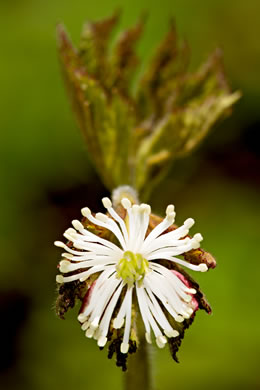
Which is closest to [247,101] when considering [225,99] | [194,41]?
[194,41]

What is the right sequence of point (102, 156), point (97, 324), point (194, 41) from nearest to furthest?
point (97, 324), point (102, 156), point (194, 41)

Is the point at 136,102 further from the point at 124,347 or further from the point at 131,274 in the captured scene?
the point at 124,347

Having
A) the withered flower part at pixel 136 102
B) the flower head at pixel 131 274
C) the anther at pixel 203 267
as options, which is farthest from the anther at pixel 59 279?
the withered flower part at pixel 136 102

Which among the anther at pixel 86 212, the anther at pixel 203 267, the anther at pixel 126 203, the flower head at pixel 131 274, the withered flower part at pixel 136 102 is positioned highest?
the withered flower part at pixel 136 102

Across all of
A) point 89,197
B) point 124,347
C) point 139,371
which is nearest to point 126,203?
point 124,347

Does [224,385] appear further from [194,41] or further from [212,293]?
[194,41]

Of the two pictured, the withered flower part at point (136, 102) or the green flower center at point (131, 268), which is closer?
the green flower center at point (131, 268)

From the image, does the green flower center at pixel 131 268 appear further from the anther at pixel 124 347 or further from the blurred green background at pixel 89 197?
the blurred green background at pixel 89 197

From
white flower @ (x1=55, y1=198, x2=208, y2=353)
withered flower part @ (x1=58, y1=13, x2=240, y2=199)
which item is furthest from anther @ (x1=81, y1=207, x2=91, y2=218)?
withered flower part @ (x1=58, y1=13, x2=240, y2=199)
